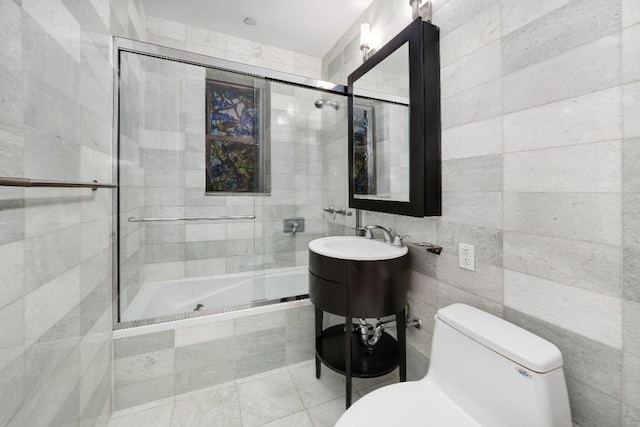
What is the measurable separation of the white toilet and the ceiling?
7.24 feet

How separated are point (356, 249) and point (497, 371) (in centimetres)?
88

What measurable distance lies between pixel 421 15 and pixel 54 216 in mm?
1859

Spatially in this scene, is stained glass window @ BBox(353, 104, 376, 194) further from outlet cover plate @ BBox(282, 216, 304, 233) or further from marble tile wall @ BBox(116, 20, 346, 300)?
outlet cover plate @ BBox(282, 216, 304, 233)

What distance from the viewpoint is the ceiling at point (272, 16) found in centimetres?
195

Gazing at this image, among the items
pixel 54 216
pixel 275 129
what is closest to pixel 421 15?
pixel 275 129

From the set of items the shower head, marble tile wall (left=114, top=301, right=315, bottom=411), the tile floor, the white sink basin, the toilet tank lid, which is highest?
the shower head

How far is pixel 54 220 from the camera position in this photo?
886 mm

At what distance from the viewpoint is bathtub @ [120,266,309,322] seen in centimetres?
162

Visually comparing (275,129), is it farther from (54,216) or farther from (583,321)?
(583,321)

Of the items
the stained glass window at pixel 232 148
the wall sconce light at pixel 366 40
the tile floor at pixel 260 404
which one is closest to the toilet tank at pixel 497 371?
the tile floor at pixel 260 404

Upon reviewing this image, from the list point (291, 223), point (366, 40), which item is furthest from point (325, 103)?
point (291, 223)

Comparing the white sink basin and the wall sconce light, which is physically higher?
the wall sconce light

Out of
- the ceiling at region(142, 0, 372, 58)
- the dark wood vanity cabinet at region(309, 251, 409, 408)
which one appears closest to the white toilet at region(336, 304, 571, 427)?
the dark wood vanity cabinet at region(309, 251, 409, 408)

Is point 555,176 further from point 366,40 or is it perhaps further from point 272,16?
point 272,16
